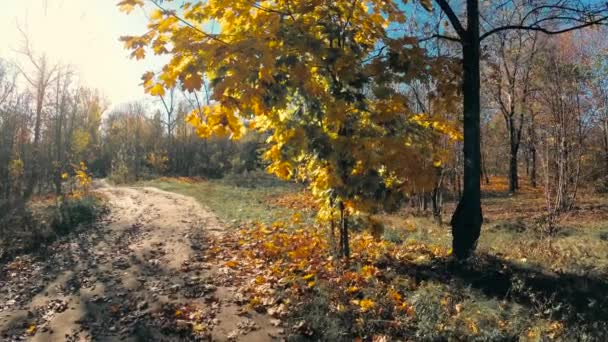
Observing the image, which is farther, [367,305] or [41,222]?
[41,222]

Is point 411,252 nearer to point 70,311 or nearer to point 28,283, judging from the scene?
point 70,311

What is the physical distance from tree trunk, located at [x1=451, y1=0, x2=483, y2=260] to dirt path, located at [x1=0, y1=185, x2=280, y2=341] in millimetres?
3147

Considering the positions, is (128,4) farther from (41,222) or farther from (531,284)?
(41,222)

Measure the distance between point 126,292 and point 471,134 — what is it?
5.86 metres

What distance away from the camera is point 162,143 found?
152 ft

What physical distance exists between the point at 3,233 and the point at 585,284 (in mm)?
13955

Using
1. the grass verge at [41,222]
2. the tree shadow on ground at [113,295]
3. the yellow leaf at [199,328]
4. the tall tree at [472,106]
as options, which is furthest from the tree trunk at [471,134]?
the grass verge at [41,222]

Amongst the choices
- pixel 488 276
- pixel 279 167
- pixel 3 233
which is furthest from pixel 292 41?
pixel 3 233

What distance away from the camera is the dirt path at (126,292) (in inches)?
205

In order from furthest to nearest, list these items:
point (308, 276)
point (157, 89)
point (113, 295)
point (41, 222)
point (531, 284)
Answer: point (41, 222), point (113, 295), point (308, 276), point (531, 284), point (157, 89)

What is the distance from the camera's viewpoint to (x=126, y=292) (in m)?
6.75

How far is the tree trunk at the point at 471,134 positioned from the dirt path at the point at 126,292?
3.15 metres

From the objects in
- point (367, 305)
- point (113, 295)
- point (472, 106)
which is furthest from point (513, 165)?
point (113, 295)

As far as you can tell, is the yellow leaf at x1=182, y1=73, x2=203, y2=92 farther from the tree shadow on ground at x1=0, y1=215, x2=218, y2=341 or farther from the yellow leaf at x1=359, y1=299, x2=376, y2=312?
the yellow leaf at x1=359, y1=299, x2=376, y2=312
